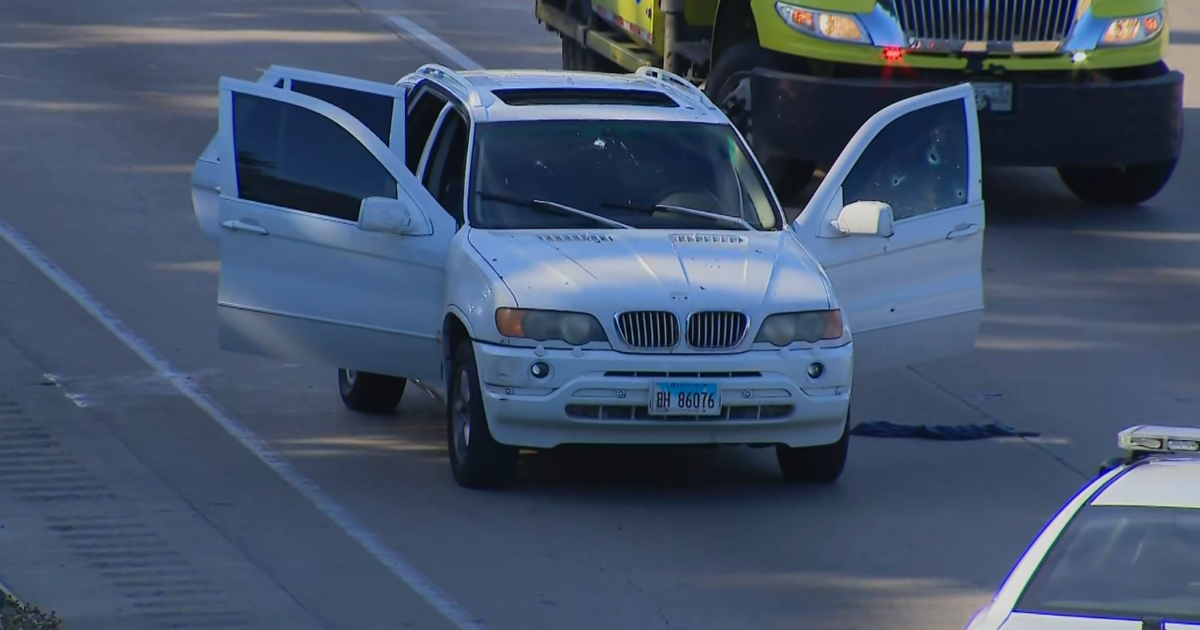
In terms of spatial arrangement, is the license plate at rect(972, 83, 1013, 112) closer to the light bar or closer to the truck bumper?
the truck bumper

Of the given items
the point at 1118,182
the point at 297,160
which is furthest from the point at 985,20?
the point at 297,160

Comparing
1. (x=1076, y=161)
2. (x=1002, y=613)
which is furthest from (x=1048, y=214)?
(x=1002, y=613)

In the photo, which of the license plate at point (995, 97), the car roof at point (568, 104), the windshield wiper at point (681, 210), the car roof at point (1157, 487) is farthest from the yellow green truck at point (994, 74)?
the car roof at point (1157, 487)

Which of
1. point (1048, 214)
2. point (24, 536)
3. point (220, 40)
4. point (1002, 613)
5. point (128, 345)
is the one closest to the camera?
point (1002, 613)

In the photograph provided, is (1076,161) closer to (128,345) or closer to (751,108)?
(751,108)

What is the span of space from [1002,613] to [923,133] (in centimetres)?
566

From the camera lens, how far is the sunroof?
11.3m

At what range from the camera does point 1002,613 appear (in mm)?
5598

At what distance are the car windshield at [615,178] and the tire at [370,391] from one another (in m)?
1.32

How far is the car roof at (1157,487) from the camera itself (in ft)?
19.2

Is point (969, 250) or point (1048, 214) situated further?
point (1048, 214)

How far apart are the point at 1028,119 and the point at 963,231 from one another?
4.76 m

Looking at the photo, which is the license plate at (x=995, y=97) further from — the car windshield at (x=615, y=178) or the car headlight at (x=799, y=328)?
the car headlight at (x=799, y=328)

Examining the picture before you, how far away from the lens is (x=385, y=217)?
1023 cm
